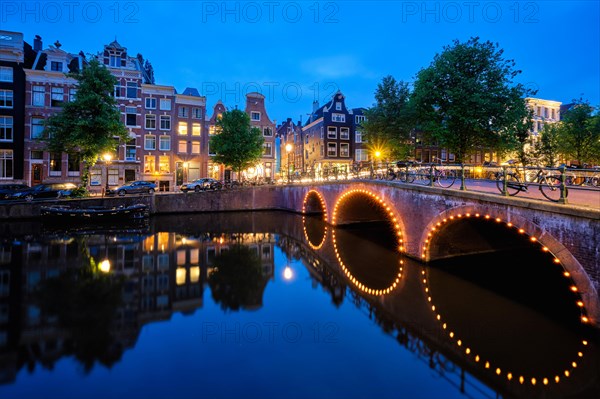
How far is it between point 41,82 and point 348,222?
1519 inches

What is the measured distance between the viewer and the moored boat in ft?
88.5

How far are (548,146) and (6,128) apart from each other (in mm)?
63248

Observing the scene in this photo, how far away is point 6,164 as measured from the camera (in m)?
36.5

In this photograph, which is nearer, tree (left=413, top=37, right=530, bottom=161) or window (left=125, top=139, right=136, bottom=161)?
tree (left=413, top=37, right=530, bottom=161)

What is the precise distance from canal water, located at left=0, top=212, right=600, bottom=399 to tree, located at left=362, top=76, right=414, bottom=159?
807 inches

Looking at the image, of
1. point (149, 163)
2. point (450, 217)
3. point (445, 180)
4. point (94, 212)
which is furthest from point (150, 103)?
point (450, 217)

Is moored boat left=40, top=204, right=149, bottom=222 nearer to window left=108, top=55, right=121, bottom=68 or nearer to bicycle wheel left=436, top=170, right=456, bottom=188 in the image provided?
window left=108, top=55, right=121, bottom=68

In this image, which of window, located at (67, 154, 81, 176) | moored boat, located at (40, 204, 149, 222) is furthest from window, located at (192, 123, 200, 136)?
moored boat, located at (40, 204, 149, 222)

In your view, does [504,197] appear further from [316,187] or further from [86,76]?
[86,76]

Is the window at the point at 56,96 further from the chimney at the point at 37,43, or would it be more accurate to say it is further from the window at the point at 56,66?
the chimney at the point at 37,43

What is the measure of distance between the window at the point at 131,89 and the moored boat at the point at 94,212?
19.1m

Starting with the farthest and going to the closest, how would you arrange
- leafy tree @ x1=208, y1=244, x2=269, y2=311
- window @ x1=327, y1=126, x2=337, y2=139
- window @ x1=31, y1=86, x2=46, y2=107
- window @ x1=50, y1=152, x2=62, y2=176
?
window @ x1=327, y1=126, x2=337, y2=139 < window @ x1=50, y1=152, x2=62, y2=176 < window @ x1=31, y1=86, x2=46, y2=107 < leafy tree @ x1=208, y1=244, x2=269, y2=311

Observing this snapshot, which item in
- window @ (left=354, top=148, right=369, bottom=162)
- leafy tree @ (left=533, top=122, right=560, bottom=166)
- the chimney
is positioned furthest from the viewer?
window @ (left=354, top=148, right=369, bottom=162)

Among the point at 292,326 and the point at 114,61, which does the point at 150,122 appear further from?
the point at 292,326
